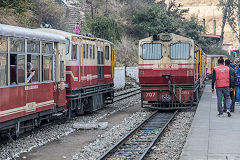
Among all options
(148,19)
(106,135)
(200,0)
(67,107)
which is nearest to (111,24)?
(148,19)

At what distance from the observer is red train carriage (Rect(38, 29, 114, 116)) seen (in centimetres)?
1507

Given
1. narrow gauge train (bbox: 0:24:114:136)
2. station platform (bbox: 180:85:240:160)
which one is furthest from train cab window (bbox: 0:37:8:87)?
station platform (bbox: 180:85:240:160)

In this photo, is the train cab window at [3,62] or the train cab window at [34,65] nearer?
the train cab window at [3,62]

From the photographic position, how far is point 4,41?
9.88m

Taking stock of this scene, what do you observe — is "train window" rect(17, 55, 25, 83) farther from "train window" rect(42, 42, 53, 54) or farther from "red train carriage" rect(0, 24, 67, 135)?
"train window" rect(42, 42, 53, 54)

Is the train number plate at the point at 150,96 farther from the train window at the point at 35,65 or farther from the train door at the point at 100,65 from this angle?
the train window at the point at 35,65

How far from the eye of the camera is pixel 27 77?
11.3m

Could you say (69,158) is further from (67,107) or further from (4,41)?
(67,107)

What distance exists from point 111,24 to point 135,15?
13895 millimetres

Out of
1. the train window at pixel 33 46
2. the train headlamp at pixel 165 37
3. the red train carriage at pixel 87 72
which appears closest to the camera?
the train window at pixel 33 46

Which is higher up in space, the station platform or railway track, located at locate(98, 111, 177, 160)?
the station platform

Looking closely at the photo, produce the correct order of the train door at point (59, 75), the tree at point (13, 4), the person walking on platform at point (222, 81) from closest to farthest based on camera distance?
the train door at point (59, 75) → the person walking on platform at point (222, 81) → the tree at point (13, 4)

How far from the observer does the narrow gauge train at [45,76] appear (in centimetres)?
1009

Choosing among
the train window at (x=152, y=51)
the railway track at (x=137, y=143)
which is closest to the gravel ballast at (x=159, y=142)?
the railway track at (x=137, y=143)
